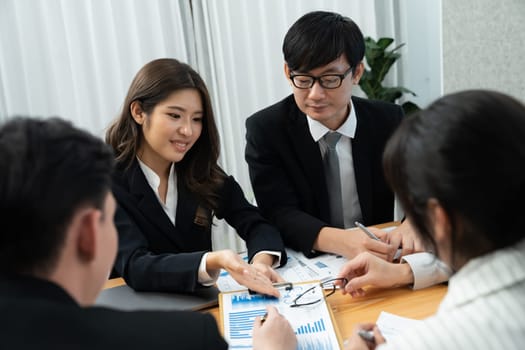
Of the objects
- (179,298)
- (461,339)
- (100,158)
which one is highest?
(100,158)

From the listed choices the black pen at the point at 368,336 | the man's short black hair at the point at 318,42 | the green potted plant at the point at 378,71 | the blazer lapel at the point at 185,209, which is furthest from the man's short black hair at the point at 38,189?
the green potted plant at the point at 378,71

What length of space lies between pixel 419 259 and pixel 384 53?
2.05 metres

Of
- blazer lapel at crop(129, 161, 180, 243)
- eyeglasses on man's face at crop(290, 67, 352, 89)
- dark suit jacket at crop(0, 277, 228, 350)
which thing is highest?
eyeglasses on man's face at crop(290, 67, 352, 89)

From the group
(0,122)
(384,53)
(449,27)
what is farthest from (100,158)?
(384,53)

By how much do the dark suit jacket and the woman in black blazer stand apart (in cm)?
81

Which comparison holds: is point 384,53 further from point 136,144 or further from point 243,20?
point 136,144

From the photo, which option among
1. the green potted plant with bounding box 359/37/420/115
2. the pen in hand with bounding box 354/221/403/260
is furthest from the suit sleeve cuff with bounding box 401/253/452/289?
the green potted plant with bounding box 359/37/420/115

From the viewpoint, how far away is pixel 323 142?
188 cm

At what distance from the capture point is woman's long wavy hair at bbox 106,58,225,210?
64.7 inches

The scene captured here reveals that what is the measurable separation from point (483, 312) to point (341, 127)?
1.24 m

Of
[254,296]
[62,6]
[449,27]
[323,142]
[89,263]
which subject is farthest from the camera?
[62,6]

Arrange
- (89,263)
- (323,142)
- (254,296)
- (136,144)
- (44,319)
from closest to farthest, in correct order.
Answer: (44,319), (89,263), (254,296), (136,144), (323,142)

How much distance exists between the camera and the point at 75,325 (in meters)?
0.56

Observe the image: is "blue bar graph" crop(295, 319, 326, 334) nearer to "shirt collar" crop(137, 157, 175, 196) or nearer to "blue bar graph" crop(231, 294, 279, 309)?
"blue bar graph" crop(231, 294, 279, 309)
